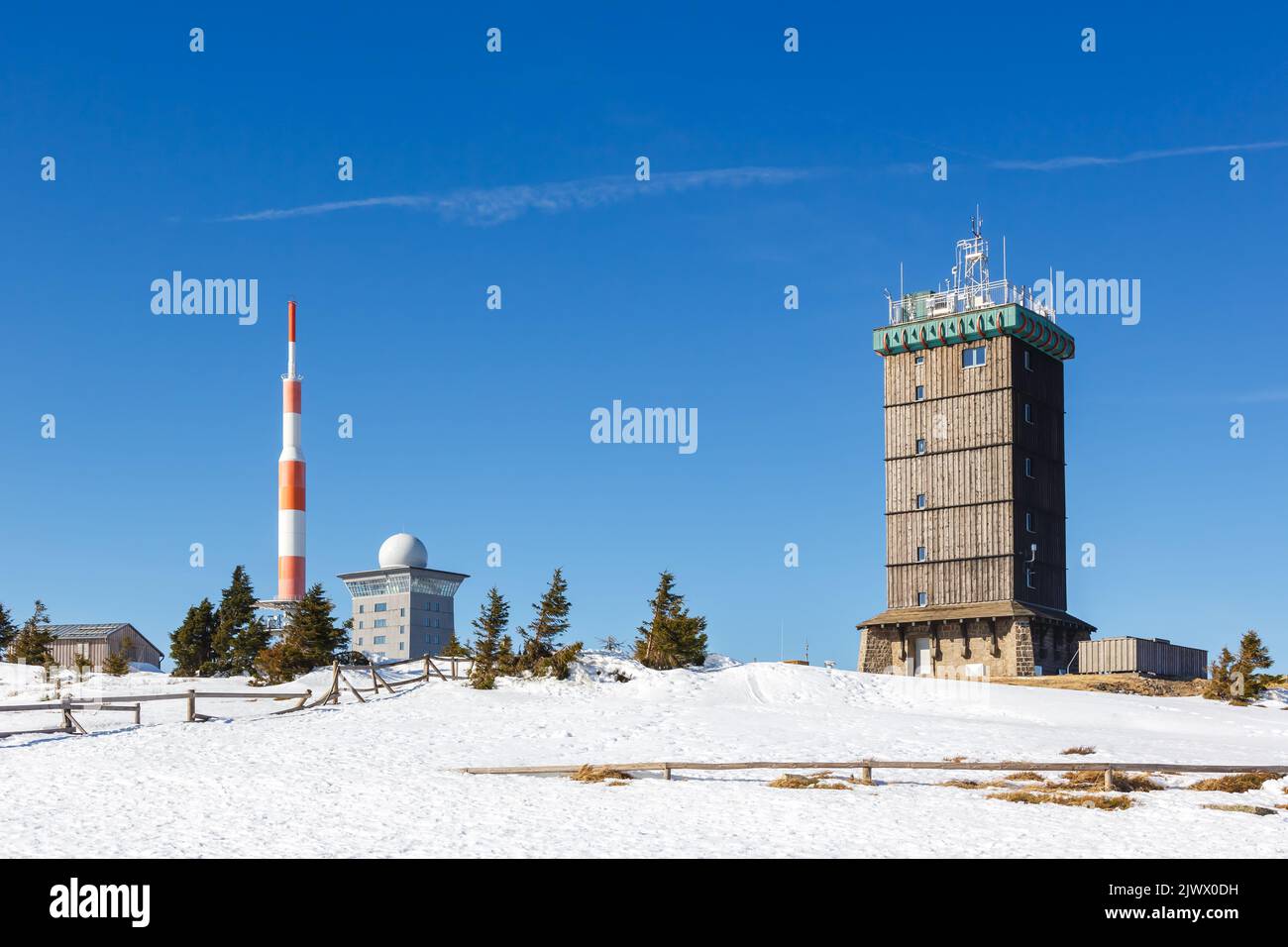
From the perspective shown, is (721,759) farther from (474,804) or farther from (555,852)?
(555,852)

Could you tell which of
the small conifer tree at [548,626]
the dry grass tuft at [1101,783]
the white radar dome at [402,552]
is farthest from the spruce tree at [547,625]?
the white radar dome at [402,552]

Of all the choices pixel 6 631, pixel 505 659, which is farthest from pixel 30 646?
pixel 505 659

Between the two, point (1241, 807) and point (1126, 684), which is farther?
point (1126, 684)

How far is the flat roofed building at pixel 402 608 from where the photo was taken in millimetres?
146000

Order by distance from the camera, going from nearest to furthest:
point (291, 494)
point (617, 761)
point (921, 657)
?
point (617, 761)
point (921, 657)
point (291, 494)

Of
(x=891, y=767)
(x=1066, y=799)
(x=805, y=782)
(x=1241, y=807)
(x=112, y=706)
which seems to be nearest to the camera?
(x=1241, y=807)

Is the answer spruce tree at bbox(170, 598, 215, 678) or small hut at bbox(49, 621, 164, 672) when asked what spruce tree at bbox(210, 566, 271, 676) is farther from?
small hut at bbox(49, 621, 164, 672)

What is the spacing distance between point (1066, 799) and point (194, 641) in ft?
160

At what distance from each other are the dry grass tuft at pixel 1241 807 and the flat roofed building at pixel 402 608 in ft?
400

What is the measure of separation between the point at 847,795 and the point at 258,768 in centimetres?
1224

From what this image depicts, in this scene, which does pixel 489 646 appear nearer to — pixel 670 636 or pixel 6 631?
pixel 670 636

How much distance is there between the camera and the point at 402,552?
135125 mm

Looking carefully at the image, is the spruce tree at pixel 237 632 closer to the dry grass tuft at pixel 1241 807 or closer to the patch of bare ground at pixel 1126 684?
the patch of bare ground at pixel 1126 684
